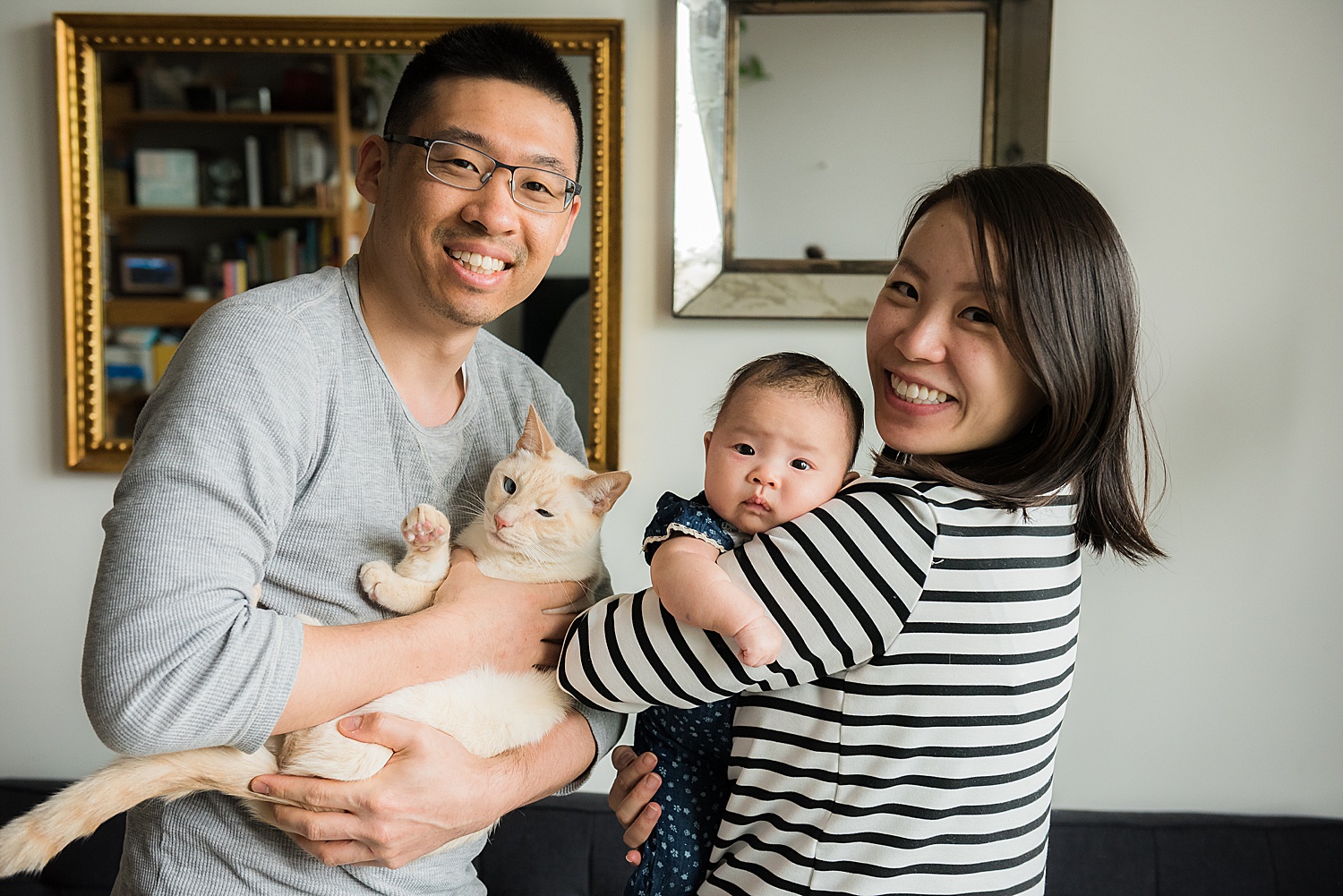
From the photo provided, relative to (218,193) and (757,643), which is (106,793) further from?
(218,193)

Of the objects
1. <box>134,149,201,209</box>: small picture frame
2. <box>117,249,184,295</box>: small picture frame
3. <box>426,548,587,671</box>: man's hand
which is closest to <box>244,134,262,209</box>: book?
<box>134,149,201,209</box>: small picture frame

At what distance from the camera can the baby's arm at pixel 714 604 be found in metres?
0.89

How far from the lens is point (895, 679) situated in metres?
0.94

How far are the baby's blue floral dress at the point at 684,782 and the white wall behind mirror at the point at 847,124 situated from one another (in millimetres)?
1202

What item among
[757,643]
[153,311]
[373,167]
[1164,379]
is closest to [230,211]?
[153,311]

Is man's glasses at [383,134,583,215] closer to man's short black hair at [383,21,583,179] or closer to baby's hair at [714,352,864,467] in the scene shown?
man's short black hair at [383,21,583,179]

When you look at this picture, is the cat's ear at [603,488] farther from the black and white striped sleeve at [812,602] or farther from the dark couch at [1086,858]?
the dark couch at [1086,858]

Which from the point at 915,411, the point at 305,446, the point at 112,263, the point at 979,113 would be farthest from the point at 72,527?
the point at 979,113

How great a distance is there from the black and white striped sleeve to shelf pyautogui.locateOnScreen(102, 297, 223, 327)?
1.75 meters

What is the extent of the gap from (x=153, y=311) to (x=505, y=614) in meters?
1.59

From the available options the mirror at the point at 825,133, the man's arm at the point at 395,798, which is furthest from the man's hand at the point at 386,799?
the mirror at the point at 825,133

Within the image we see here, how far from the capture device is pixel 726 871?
3.47ft

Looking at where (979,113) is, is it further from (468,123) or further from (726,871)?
(726,871)

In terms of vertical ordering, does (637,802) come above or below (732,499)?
below
